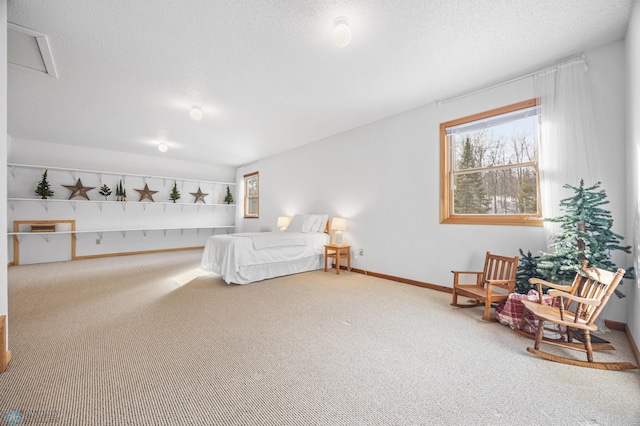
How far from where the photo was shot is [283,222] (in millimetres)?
6070

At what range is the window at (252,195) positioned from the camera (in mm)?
7512

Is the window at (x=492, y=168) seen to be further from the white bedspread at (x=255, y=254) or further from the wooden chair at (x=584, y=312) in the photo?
the white bedspread at (x=255, y=254)

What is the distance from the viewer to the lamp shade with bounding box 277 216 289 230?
6051 millimetres

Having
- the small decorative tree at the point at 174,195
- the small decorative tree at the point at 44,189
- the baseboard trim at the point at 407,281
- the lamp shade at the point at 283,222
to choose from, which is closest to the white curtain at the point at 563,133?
the baseboard trim at the point at 407,281

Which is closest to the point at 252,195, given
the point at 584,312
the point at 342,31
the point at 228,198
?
the point at 228,198

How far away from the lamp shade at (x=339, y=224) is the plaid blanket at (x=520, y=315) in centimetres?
266

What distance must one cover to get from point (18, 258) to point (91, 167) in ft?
7.34

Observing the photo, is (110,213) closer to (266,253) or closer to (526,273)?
(266,253)

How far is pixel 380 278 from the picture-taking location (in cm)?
430

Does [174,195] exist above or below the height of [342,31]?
below

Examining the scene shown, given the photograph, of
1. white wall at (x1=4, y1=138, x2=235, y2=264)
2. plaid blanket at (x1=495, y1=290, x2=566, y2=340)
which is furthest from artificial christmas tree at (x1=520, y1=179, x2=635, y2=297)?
white wall at (x1=4, y1=138, x2=235, y2=264)

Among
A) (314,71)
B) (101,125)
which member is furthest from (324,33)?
(101,125)

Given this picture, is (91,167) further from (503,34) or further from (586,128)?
(586,128)

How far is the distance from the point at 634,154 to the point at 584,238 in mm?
725
